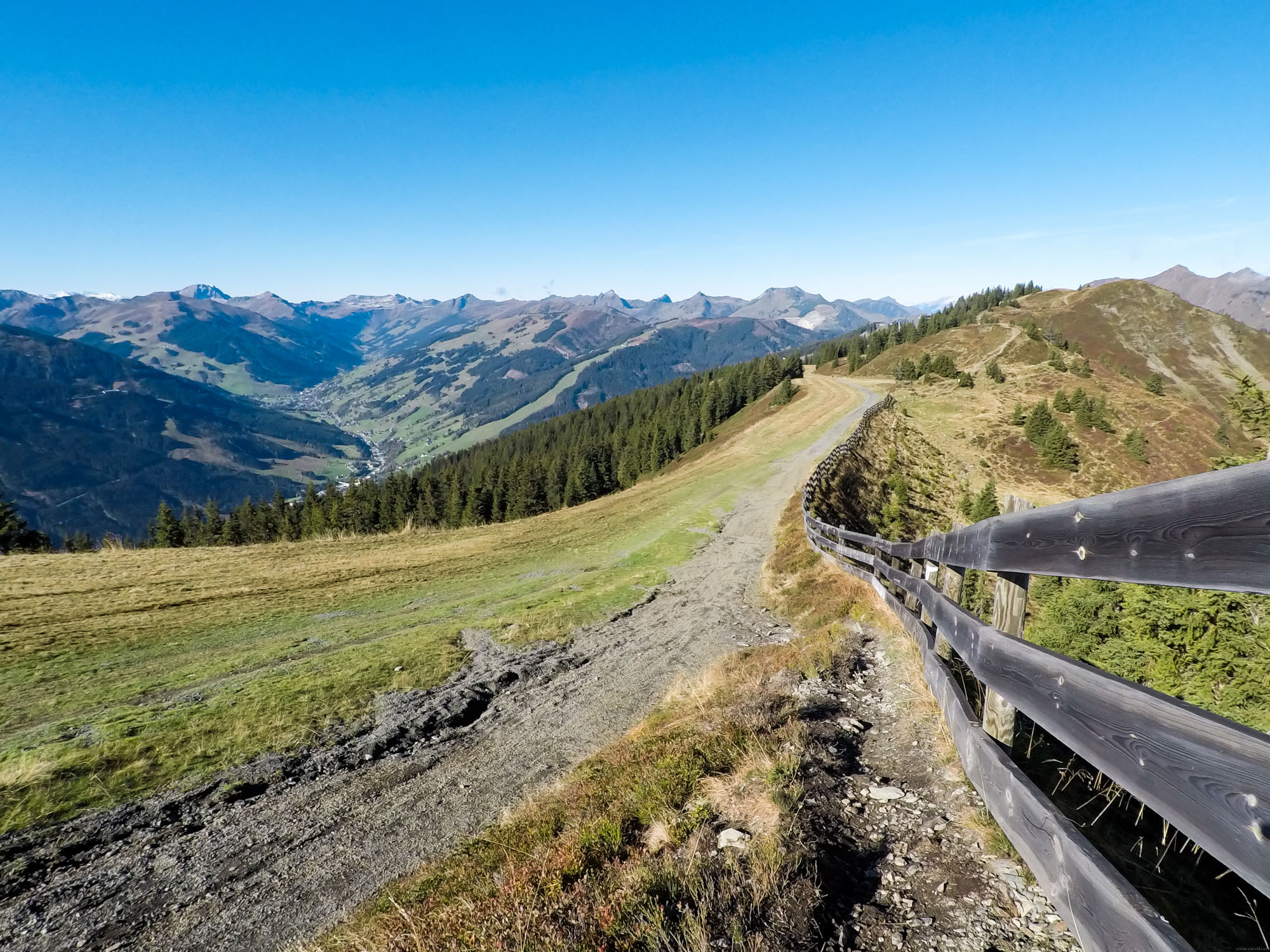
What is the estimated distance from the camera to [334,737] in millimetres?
10102

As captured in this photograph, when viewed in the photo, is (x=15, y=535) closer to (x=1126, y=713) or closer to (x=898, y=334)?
(x=1126, y=713)

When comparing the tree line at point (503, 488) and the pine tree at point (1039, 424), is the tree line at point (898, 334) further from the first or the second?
the pine tree at point (1039, 424)

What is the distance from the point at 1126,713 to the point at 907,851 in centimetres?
316

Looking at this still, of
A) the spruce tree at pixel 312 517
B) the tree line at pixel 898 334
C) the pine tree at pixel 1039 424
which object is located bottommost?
the spruce tree at pixel 312 517

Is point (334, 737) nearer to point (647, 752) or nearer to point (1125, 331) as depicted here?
point (647, 752)

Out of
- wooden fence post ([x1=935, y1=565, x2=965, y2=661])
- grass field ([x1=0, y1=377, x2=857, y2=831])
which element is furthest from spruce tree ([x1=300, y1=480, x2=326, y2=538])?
wooden fence post ([x1=935, y1=565, x2=965, y2=661])

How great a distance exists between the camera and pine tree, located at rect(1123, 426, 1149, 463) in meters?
54.9

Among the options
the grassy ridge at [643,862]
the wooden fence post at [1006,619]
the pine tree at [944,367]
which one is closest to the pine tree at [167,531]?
the grassy ridge at [643,862]

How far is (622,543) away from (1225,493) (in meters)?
25.5

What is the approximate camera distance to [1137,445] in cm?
5491

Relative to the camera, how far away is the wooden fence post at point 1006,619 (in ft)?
11.9

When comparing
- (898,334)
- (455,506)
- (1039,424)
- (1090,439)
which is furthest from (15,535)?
(898,334)

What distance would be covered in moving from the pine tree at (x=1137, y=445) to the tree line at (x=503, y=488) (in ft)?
116

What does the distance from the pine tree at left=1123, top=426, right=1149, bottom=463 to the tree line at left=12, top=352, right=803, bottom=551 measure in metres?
35.4
